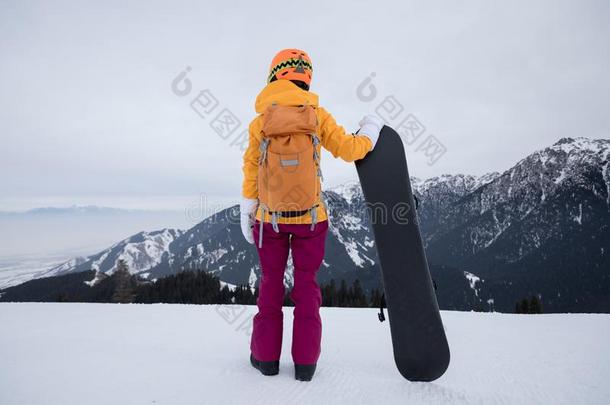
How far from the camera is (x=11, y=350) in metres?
3.64

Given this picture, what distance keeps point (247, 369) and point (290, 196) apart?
1.72 metres

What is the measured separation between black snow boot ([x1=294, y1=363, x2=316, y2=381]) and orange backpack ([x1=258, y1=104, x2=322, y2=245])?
4.10 feet

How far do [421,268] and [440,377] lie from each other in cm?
103

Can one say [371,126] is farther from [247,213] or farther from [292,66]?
[247,213]

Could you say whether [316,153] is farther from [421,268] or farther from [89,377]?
[89,377]

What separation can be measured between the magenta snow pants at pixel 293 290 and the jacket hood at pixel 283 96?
1187 mm

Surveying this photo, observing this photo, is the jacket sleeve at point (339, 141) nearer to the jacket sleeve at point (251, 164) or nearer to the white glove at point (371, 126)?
the white glove at point (371, 126)

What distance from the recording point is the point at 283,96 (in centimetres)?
324

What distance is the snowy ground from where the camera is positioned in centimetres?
262

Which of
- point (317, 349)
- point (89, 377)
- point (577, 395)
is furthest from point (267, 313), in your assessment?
point (577, 395)

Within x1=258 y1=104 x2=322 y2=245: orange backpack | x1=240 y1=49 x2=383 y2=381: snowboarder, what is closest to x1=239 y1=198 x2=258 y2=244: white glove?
x1=240 y1=49 x2=383 y2=381: snowboarder

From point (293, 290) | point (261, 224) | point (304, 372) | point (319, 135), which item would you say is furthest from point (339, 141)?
point (304, 372)

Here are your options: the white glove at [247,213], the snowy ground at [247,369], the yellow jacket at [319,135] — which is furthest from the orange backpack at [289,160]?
the snowy ground at [247,369]

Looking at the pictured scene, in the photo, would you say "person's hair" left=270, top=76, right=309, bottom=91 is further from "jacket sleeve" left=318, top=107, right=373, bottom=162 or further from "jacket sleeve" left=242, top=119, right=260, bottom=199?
"jacket sleeve" left=242, top=119, right=260, bottom=199
